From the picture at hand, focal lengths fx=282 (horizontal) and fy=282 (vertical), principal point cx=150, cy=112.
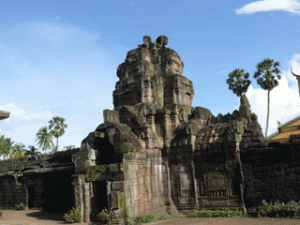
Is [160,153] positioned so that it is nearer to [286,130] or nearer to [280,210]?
[280,210]

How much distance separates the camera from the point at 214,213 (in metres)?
11.7

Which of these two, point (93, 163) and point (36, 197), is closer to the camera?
point (93, 163)

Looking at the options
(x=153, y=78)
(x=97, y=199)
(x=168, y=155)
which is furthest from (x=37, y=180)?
(x=153, y=78)

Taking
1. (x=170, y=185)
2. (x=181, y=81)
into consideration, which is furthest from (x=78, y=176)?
(x=181, y=81)

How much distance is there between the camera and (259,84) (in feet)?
106

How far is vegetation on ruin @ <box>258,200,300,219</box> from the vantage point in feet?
32.8

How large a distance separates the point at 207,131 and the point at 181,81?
129 inches

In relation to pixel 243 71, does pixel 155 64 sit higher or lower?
lower

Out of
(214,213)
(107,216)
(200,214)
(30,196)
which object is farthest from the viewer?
(30,196)

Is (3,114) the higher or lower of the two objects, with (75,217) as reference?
higher

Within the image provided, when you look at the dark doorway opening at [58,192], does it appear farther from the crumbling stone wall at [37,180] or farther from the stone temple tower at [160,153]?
the stone temple tower at [160,153]

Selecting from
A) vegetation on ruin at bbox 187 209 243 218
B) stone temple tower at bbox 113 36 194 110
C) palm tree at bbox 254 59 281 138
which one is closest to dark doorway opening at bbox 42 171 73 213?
stone temple tower at bbox 113 36 194 110

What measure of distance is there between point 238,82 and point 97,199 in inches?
944

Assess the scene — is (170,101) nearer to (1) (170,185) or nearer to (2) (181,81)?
(2) (181,81)
